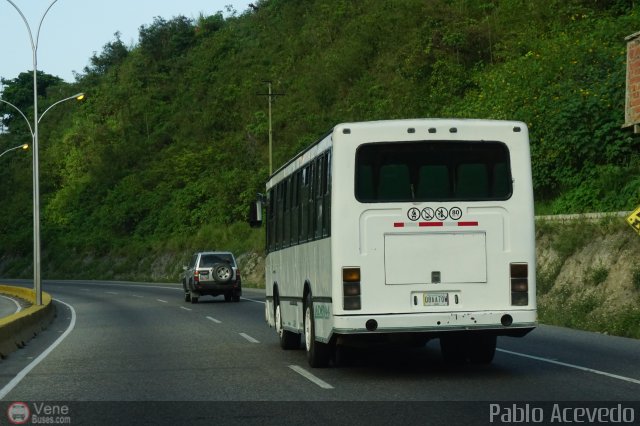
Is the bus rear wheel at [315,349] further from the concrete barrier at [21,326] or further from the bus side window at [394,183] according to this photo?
the concrete barrier at [21,326]

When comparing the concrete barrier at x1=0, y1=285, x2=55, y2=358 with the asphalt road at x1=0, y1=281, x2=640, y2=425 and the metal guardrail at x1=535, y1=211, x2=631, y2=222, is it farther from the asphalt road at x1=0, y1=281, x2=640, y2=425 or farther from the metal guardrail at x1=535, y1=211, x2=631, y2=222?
the metal guardrail at x1=535, y1=211, x2=631, y2=222

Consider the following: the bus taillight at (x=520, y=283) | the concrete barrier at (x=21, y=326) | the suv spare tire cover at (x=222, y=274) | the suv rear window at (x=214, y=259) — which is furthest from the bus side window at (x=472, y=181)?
the suv rear window at (x=214, y=259)

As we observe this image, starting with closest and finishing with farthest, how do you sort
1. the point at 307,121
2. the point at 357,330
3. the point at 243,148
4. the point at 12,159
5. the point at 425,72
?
the point at 357,330, the point at 425,72, the point at 307,121, the point at 243,148, the point at 12,159

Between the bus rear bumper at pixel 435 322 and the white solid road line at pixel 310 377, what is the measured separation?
637mm

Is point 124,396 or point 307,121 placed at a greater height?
point 307,121

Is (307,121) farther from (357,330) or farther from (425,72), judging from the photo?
(357,330)

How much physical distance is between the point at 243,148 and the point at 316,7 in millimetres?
16969

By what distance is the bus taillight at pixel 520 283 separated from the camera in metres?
12.0

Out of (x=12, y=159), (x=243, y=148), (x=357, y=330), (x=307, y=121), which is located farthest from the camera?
(x=12, y=159)

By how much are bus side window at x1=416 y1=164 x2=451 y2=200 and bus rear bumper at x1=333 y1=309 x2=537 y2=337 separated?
1453 millimetres

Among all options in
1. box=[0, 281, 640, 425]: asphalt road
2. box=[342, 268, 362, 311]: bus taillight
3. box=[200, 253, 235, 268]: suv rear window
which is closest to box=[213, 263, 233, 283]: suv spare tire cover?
box=[200, 253, 235, 268]: suv rear window

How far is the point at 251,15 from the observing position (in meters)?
104

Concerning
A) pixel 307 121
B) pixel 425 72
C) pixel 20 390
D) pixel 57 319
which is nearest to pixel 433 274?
pixel 20 390

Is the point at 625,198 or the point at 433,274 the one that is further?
the point at 625,198
